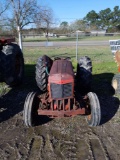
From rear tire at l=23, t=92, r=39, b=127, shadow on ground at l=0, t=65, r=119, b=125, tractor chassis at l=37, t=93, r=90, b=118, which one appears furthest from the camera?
shadow on ground at l=0, t=65, r=119, b=125

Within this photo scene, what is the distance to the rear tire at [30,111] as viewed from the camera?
4.11m

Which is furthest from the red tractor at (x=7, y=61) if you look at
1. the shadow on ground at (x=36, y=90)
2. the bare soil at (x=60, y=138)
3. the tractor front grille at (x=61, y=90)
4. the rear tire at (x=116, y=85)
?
the rear tire at (x=116, y=85)

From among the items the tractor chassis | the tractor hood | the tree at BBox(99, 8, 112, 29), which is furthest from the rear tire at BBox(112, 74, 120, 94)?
the tree at BBox(99, 8, 112, 29)

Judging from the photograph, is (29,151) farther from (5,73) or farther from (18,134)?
(5,73)

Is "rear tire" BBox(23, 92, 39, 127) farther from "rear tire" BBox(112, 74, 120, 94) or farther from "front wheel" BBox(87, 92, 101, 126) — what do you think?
"rear tire" BBox(112, 74, 120, 94)

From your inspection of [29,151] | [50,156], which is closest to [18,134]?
[29,151]

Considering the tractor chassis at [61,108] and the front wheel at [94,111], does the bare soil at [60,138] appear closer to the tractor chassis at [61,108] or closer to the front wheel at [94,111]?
the front wheel at [94,111]

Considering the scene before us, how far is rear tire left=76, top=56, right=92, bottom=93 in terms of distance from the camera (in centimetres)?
558

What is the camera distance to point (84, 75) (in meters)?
5.58

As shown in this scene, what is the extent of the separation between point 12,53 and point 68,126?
111 inches

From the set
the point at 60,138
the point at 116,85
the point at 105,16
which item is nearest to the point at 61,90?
the point at 60,138

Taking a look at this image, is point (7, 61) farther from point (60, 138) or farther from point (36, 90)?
point (60, 138)

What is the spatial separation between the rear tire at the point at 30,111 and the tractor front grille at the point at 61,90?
436 mm

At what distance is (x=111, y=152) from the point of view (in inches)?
133
